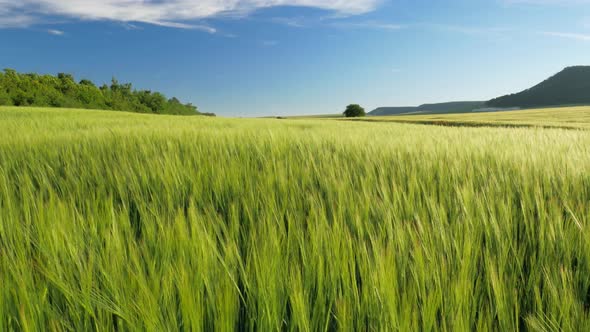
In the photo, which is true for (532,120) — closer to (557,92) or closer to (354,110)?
(354,110)

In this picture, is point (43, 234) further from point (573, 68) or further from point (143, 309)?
point (573, 68)

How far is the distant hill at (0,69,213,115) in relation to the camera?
32438mm

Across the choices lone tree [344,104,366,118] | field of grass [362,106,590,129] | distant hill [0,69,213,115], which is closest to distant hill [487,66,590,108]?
lone tree [344,104,366,118]

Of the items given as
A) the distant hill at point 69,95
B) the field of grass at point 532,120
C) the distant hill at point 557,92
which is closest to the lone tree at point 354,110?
the field of grass at point 532,120

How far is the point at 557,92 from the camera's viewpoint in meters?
97.6

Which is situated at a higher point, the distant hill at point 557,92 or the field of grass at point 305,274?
the distant hill at point 557,92

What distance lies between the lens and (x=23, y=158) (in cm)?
165

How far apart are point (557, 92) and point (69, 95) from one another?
390 ft

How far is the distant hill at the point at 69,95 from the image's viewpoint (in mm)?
32438

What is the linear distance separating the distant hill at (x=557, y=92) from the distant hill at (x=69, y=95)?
297ft

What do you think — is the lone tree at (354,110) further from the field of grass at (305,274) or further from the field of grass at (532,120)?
the field of grass at (305,274)

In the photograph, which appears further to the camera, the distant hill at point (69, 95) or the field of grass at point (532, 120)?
the distant hill at point (69, 95)

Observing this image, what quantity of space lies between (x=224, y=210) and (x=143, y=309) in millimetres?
653

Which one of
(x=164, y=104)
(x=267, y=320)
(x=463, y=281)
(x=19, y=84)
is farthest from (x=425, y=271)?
(x=164, y=104)
